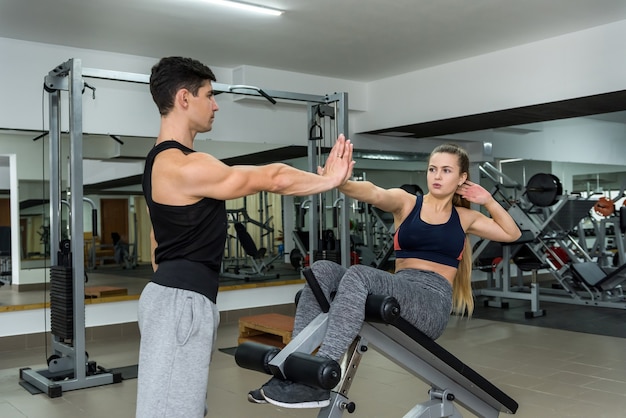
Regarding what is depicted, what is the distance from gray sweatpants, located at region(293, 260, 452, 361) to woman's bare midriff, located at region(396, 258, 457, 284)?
31 mm

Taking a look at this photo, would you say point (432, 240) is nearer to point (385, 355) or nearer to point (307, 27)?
point (385, 355)

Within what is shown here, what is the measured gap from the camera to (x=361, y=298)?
81.2 inches

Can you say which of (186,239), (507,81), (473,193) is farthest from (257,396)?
(507,81)

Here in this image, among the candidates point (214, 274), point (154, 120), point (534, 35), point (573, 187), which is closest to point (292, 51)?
point (154, 120)

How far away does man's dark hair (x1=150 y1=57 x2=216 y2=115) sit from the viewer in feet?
5.66

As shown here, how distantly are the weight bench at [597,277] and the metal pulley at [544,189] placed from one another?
29.2 inches

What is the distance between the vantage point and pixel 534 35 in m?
5.23

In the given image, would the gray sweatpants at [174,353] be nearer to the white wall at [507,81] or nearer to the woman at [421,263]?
the woman at [421,263]

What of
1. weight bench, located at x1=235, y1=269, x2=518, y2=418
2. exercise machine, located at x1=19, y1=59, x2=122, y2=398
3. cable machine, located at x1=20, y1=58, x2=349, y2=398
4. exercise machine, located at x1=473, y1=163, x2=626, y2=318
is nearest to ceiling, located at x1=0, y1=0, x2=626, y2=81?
cable machine, located at x1=20, y1=58, x2=349, y2=398

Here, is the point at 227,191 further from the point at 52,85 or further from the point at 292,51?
the point at 292,51

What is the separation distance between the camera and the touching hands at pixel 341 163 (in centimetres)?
192

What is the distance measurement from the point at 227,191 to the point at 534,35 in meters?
4.39

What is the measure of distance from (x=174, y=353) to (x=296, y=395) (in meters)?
0.46

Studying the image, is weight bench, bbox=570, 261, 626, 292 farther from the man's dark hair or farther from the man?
the man's dark hair
